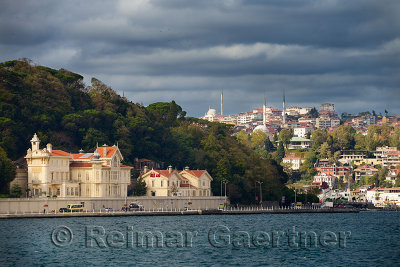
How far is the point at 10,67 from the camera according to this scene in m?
144

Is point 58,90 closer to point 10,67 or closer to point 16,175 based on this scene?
point 10,67

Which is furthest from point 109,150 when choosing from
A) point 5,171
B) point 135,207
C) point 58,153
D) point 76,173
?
point 5,171

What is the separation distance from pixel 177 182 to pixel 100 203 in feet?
65.2

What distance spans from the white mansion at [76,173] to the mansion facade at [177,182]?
224 inches

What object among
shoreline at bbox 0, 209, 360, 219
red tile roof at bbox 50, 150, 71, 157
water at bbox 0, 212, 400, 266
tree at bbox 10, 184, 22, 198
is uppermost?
red tile roof at bbox 50, 150, 71, 157

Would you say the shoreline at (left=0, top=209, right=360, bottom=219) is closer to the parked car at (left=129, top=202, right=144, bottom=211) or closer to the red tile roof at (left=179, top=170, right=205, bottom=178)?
the parked car at (left=129, top=202, right=144, bottom=211)

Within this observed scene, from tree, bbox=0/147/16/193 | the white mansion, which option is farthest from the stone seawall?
tree, bbox=0/147/16/193

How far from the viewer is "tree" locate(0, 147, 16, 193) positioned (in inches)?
4350

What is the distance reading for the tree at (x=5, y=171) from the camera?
110500mm

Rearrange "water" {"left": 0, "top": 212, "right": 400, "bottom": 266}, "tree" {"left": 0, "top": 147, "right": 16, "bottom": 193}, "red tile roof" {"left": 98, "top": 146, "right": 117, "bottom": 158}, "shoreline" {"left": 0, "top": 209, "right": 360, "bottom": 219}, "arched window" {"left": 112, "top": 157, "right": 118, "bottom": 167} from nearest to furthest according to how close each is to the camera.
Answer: "water" {"left": 0, "top": 212, "right": 400, "bottom": 266} → "shoreline" {"left": 0, "top": 209, "right": 360, "bottom": 219} → "tree" {"left": 0, "top": 147, "right": 16, "bottom": 193} → "red tile roof" {"left": 98, "top": 146, "right": 117, "bottom": 158} → "arched window" {"left": 112, "top": 157, "right": 118, "bottom": 167}

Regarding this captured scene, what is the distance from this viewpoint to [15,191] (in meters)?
112

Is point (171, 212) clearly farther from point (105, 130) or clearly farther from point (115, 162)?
point (105, 130)

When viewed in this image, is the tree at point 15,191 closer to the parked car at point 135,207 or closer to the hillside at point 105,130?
the hillside at point 105,130

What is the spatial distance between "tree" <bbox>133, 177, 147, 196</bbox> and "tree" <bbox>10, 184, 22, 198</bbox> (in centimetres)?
2080
